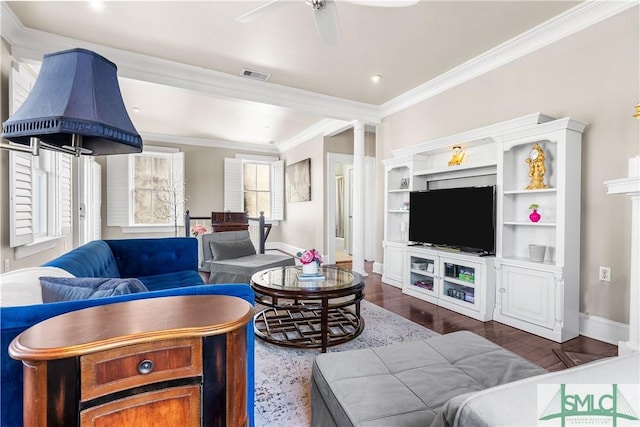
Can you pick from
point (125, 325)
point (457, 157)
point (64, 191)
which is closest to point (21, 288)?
point (125, 325)

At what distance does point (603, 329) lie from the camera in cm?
244

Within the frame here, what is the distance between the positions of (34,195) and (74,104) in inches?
103

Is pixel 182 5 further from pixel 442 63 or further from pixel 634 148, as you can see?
pixel 634 148

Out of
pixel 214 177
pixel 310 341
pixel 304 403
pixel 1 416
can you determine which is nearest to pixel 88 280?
pixel 1 416

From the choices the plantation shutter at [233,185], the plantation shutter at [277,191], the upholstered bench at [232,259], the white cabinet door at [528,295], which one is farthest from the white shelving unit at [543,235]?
the plantation shutter at [233,185]

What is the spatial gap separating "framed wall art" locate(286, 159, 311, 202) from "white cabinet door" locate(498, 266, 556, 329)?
415 centimetres

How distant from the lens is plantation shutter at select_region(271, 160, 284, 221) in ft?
24.4

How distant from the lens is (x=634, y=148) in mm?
2283

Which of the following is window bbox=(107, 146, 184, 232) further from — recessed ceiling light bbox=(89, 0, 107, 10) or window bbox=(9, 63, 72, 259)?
recessed ceiling light bbox=(89, 0, 107, 10)

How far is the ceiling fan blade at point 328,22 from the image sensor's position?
79.4 inches

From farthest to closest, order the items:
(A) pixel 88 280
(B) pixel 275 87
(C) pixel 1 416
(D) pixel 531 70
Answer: (B) pixel 275 87 < (D) pixel 531 70 < (A) pixel 88 280 < (C) pixel 1 416

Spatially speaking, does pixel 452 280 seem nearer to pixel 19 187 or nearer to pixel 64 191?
pixel 19 187

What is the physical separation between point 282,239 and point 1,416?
6.62m

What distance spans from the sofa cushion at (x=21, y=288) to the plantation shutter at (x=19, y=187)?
5.40 ft
